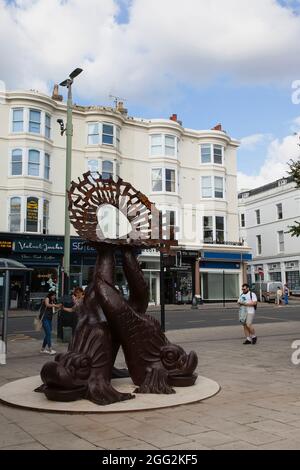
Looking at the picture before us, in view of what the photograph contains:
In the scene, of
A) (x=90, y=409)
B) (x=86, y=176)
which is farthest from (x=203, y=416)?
(x=86, y=176)

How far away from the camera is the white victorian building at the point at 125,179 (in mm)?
30812

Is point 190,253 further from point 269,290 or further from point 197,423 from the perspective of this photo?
point 197,423

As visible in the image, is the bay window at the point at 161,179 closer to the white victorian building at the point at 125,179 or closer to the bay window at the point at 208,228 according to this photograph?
the white victorian building at the point at 125,179

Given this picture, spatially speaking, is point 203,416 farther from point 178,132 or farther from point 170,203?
point 178,132

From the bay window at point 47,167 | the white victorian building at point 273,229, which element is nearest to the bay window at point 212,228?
the white victorian building at point 273,229

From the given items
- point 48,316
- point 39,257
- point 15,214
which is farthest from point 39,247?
point 48,316

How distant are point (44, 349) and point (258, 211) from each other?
140 feet

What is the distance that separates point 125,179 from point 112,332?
27.8 meters

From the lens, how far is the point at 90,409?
6.30 m

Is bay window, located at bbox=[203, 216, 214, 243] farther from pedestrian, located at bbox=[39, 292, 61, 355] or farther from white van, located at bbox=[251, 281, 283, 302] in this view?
pedestrian, located at bbox=[39, 292, 61, 355]

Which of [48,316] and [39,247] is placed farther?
[39,247]

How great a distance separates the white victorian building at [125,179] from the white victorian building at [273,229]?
374 inches

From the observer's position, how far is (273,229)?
4988cm

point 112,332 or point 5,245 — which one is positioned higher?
point 5,245
